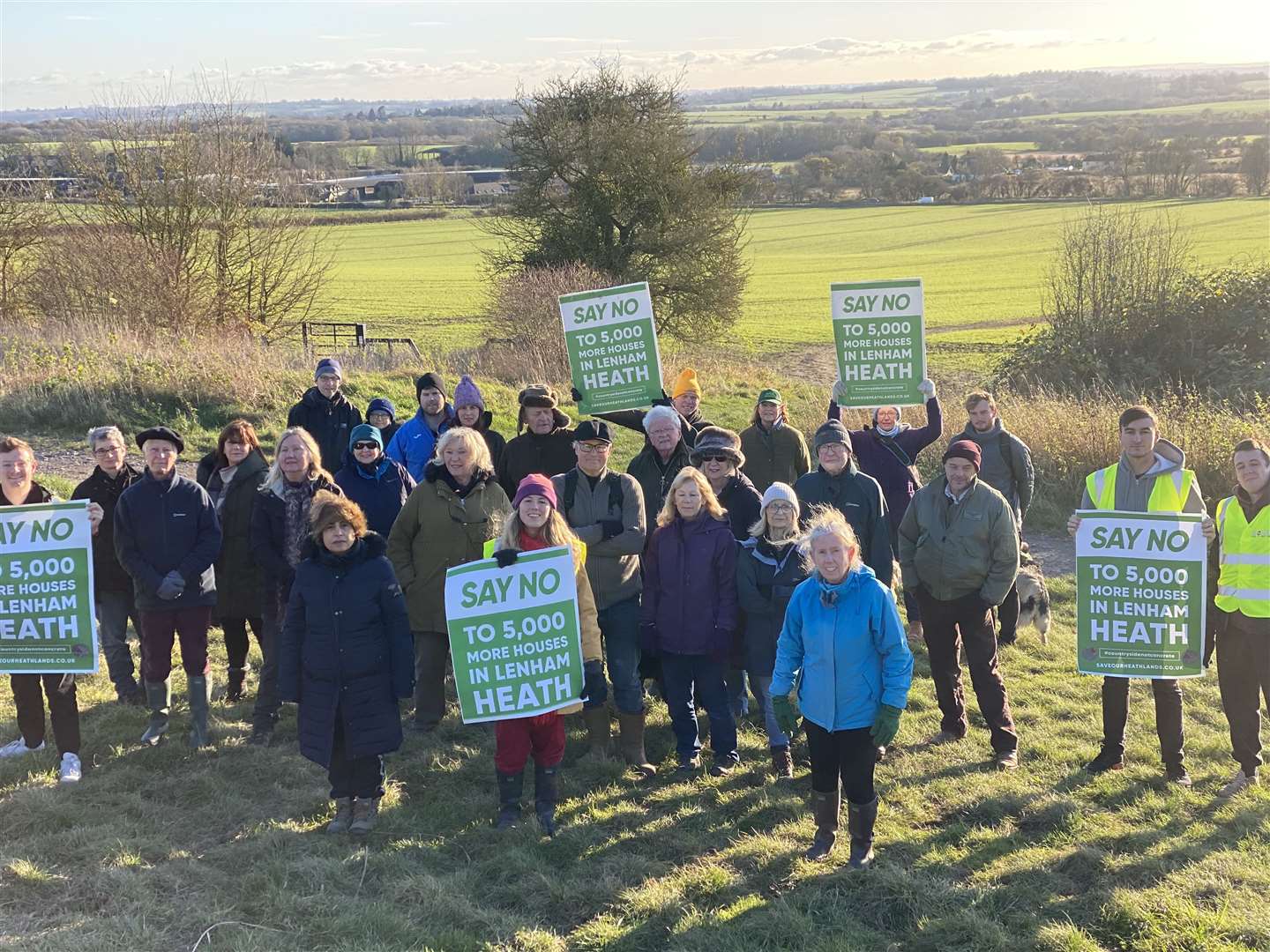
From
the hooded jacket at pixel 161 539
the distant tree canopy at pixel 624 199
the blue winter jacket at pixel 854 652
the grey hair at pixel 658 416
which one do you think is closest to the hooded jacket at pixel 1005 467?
the grey hair at pixel 658 416

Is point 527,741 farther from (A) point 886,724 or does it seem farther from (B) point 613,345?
(B) point 613,345

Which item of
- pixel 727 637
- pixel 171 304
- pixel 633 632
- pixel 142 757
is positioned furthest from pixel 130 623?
pixel 171 304

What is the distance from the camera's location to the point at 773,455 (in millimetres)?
8789

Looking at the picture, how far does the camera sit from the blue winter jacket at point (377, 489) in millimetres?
7629

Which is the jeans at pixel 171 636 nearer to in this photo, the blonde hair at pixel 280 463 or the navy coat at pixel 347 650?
the blonde hair at pixel 280 463

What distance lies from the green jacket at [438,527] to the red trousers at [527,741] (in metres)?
1.23

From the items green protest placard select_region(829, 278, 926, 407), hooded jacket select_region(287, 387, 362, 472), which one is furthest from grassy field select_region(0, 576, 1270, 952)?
green protest placard select_region(829, 278, 926, 407)

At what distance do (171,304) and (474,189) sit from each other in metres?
73.4

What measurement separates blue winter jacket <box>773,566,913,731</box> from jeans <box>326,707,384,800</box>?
2.60 meters

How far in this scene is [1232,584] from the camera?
6.26m

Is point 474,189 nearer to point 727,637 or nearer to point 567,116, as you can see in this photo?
point 567,116

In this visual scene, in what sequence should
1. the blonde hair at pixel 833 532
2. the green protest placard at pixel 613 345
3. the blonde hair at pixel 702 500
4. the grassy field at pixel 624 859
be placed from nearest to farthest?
1. the grassy field at pixel 624 859
2. the blonde hair at pixel 833 532
3. the blonde hair at pixel 702 500
4. the green protest placard at pixel 613 345

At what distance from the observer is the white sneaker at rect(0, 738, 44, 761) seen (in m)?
6.71

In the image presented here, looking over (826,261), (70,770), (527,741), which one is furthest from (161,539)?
(826,261)
